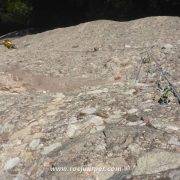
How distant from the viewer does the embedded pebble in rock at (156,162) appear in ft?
14.2

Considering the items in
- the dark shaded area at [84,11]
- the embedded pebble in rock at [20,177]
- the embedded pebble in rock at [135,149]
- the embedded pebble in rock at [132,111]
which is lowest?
the dark shaded area at [84,11]

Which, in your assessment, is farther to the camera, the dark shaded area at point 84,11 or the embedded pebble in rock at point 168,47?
the dark shaded area at point 84,11

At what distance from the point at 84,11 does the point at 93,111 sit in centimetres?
731

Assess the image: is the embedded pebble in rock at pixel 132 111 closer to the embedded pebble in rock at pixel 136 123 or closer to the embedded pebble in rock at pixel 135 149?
the embedded pebble in rock at pixel 136 123

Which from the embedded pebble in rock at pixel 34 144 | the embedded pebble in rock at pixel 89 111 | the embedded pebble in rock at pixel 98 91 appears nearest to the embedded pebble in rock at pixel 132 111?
the embedded pebble in rock at pixel 89 111

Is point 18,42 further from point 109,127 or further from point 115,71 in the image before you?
point 109,127

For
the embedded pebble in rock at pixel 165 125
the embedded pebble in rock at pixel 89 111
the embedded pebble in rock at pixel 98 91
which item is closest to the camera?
the embedded pebble in rock at pixel 165 125

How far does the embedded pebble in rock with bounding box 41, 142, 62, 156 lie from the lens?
4.83m

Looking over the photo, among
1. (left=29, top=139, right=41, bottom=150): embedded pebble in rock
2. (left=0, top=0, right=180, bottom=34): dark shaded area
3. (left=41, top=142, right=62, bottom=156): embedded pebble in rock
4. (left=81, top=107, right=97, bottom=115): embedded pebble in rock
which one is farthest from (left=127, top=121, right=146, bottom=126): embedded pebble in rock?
(left=0, top=0, right=180, bottom=34): dark shaded area

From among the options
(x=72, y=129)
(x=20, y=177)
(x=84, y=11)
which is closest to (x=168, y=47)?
(x=72, y=129)

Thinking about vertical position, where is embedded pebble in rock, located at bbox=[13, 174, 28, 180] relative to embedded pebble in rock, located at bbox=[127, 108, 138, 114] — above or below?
below

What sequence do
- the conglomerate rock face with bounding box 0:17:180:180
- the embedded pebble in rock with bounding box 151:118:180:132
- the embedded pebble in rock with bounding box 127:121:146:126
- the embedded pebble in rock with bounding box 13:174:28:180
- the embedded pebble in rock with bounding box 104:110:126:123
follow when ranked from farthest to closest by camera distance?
1. the embedded pebble in rock with bounding box 104:110:126:123
2. the embedded pebble in rock with bounding box 127:121:146:126
3. the embedded pebble in rock with bounding box 151:118:180:132
4. the embedded pebble in rock with bounding box 13:174:28:180
5. the conglomerate rock face with bounding box 0:17:180:180

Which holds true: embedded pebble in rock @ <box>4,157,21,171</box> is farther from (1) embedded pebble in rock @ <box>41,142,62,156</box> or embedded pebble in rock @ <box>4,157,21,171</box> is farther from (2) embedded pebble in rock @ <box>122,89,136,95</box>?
(2) embedded pebble in rock @ <box>122,89,136,95</box>

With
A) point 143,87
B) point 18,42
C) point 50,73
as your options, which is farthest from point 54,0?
point 143,87
